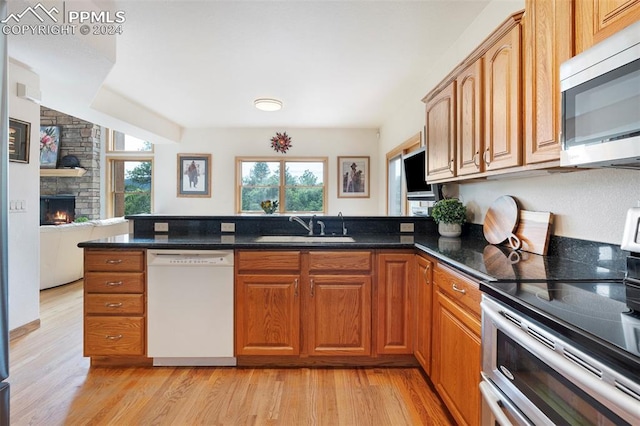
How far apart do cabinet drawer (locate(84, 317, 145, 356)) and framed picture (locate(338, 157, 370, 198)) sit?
15.0 feet

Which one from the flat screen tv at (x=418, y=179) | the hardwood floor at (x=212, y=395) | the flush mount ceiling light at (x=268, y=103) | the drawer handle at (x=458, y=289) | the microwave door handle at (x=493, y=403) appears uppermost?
the flush mount ceiling light at (x=268, y=103)

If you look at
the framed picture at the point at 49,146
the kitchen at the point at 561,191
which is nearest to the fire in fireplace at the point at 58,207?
the framed picture at the point at 49,146

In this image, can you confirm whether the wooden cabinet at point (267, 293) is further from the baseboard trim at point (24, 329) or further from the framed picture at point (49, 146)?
the framed picture at point (49, 146)

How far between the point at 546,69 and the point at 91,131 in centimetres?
803

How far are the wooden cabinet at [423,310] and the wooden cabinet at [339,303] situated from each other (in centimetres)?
33

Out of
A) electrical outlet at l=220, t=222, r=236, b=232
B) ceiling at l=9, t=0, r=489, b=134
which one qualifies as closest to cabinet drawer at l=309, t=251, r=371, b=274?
electrical outlet at l=220, t=222, r=236, b=232

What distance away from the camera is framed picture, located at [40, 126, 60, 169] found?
22.6ft

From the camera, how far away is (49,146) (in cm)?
693

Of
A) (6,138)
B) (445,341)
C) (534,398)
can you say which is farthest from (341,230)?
(6,138)

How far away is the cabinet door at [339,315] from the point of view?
2340 mm

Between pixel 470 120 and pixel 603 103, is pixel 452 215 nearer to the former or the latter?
pixel 470 120

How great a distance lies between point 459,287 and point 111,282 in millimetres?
2267

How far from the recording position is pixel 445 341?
1805mm

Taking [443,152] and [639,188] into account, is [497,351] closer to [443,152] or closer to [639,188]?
[639,188]
